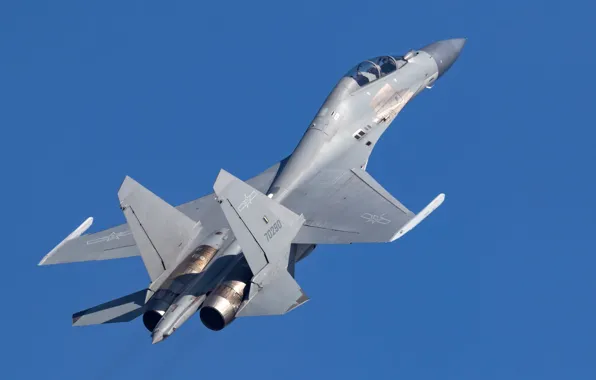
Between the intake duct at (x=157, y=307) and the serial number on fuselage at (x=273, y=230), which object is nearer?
the intake duct at (x=157, y=307)

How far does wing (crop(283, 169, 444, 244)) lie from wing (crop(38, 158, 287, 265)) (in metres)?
1.31

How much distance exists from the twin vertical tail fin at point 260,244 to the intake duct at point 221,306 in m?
0.22

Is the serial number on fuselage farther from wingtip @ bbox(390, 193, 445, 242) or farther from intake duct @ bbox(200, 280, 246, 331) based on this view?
wingtip @ bbox(390, 193, 445, 242)

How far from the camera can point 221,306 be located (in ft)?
83.1

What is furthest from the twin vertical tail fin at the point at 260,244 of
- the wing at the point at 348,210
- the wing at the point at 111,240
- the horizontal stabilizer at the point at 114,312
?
the wing at the point at 111,240

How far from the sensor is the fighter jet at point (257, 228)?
25438 mm

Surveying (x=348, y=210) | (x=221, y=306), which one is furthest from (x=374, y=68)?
(x=221, y=306)

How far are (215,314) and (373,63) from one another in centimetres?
989

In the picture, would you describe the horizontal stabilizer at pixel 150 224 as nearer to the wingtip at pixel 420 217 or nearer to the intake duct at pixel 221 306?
the intake duct at pixel 221 306

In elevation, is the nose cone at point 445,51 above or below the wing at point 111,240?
above

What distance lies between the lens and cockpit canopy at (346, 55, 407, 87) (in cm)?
3228

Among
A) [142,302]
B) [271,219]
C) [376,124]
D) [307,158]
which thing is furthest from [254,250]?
[376,124]

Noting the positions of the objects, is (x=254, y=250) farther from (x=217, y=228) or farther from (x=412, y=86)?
(x=412, y=86)

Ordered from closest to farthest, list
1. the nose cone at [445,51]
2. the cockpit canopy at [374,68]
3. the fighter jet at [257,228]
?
the fighter jet at [257,228] < the cockpit canopy at [374,68] < the nose cone at [445,51]
